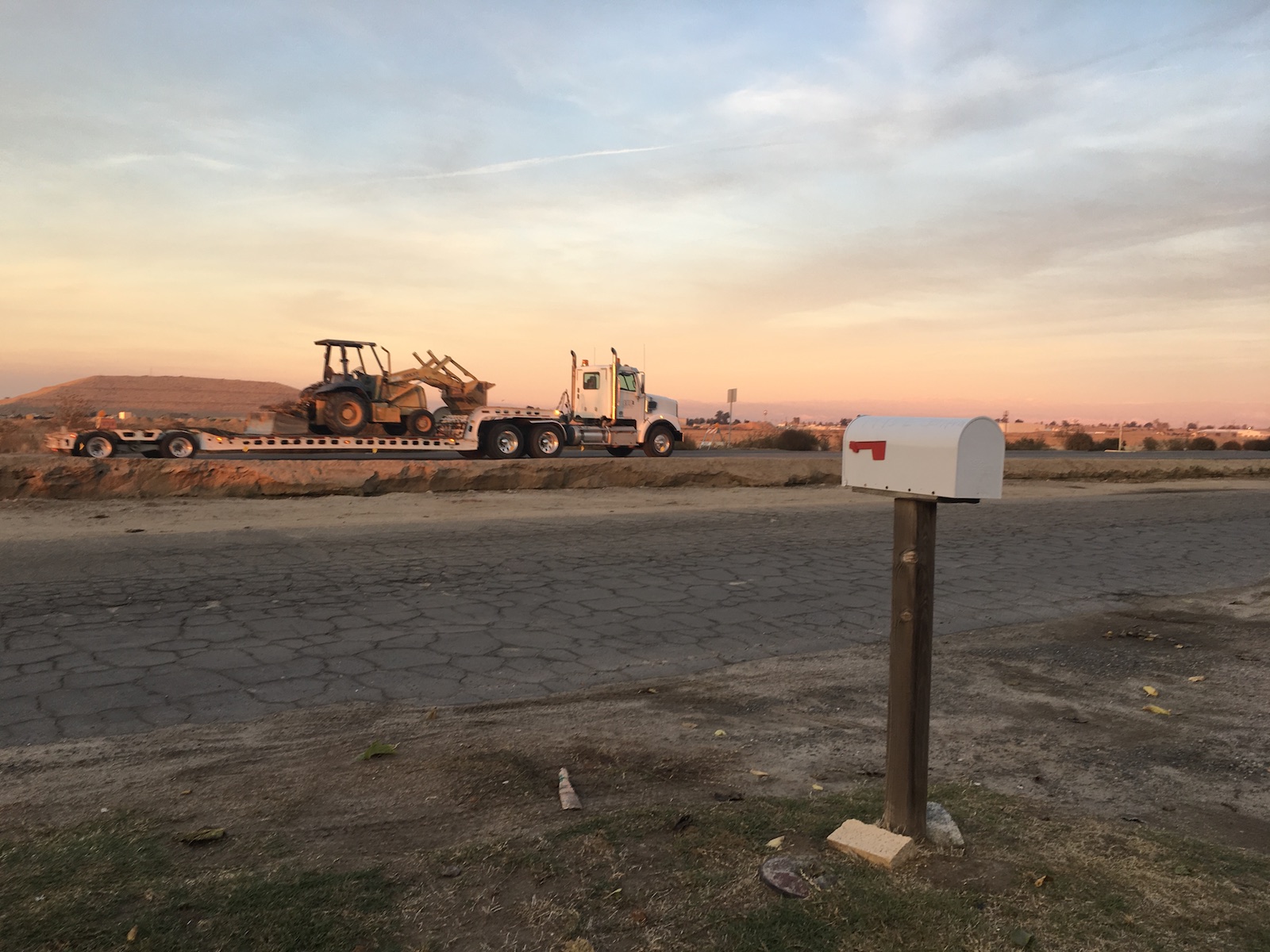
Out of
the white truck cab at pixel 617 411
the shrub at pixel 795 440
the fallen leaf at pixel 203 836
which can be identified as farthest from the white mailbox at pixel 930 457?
the shrub at pixel 795 440

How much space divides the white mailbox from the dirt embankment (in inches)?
405

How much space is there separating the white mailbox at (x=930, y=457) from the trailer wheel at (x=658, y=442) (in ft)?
62.0

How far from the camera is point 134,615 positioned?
17.9 ft

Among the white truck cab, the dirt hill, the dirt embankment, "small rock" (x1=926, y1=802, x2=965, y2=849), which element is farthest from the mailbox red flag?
the dirt hill

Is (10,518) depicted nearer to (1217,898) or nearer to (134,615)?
(134,615)

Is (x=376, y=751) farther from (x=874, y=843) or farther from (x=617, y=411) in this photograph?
(x=617, y=411)

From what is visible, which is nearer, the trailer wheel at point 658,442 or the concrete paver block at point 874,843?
the concrete paver block at point 874,843

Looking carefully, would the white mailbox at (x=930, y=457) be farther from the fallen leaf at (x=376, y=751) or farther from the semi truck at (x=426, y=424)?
the semi truck at (x=426, y=424)

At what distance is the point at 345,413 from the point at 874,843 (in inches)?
655

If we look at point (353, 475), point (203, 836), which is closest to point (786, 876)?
point (203, 836)

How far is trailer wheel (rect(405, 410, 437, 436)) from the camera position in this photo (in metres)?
18.7

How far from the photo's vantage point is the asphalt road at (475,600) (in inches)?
169

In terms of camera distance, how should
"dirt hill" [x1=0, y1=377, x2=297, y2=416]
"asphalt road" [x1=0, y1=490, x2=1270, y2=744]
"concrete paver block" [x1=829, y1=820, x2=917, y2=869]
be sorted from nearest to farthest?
"concrete paver block" [x1=829, y1=820, x2=917, y2=869] < "asphalt road" [x1=0, y1=490, x2=1270, y2=744] < "dirt hill" [x1=0, y1=377, x2=297, y2=416]

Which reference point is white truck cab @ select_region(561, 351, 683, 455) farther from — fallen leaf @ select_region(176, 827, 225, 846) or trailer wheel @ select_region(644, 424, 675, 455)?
fallen leaf @ select_region(176, 827, 225, 846)
